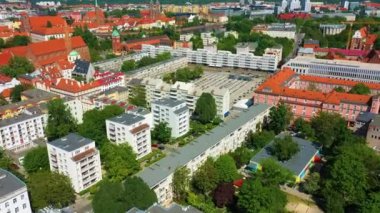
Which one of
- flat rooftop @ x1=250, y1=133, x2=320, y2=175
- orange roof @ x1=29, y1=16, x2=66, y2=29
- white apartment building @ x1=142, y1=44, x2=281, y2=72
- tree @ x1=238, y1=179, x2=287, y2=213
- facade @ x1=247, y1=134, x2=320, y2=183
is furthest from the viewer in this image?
orange roof @ x1=29, y1=16, x2=66, y2=29

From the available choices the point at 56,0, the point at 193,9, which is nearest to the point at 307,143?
the point at 193,9

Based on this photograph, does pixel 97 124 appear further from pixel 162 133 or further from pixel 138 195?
pixel 138 195

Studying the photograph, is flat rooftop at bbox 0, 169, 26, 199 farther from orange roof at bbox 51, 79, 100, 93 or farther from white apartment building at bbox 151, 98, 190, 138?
orange roof at bbox 51, 79, 100, 93

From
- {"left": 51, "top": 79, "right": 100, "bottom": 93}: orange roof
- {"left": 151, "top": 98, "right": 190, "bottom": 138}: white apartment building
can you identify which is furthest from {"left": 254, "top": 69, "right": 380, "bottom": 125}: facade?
{"left": 51, "top": 79, "right": 100, "bottom": 93}: orange roof

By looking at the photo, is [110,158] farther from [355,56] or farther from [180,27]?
[180,27]

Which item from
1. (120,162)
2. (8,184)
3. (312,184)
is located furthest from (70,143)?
(312,184)

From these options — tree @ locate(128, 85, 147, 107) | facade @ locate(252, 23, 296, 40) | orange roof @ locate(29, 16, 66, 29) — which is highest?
orange roof @ locate(29, 16, 66, 29)
